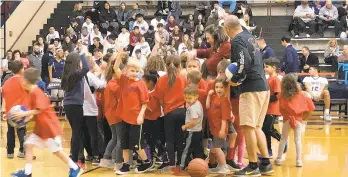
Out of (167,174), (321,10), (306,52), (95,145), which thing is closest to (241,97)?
(167,174)

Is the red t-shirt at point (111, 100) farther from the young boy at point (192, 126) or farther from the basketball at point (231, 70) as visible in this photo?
the basketball at point (231, 70)

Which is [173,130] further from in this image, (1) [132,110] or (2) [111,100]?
(2) [111,100]

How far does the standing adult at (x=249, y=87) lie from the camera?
708 centimetres

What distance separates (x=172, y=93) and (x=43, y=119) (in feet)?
5.87

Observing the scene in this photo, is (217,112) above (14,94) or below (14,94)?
below

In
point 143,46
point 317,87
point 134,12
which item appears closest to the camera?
point 317,87

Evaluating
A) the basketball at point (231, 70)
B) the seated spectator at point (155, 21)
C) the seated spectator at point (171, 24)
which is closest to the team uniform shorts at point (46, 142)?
the basketball at point (231, 70)

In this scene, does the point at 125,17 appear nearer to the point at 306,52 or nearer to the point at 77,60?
the point at 306,52

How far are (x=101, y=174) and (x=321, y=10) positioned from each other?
13.1 metres

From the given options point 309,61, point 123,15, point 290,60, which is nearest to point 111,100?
point 290,60

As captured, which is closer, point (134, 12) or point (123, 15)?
point (134, 12)

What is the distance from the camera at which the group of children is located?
24.8ft

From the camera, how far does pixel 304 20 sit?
750 inches

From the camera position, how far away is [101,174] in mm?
7660
